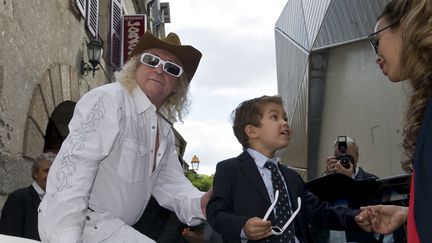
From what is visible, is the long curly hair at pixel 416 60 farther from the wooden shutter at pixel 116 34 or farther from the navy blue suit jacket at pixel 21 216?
Answer: the wooden shutter at pixel 116 34

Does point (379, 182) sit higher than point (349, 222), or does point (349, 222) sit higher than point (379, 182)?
point (379, 182)

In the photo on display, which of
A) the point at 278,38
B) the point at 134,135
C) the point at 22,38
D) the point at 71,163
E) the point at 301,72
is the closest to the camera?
the point at 71,163

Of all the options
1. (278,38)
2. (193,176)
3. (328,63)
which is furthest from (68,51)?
(278,38)

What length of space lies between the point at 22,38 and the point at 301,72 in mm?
19163

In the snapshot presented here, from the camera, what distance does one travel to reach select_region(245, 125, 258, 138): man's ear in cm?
308

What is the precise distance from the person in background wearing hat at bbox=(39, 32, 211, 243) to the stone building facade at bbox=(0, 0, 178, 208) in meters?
2.30

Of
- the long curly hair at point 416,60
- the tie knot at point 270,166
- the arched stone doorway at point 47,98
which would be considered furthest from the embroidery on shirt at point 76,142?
the arched stone doorway at point 47,98

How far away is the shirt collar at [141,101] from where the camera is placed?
2.50m

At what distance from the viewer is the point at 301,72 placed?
76.8ft

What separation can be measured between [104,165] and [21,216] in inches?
92.3

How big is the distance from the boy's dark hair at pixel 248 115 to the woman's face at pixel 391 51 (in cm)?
143

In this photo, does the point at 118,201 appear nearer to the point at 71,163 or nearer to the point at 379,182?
the point at 71,163

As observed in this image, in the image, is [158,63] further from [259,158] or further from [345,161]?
[345,161]

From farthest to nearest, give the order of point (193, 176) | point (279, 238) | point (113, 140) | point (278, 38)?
point (278, 38) → point (193, 176) → point (279, 238) → point (113, 140)
